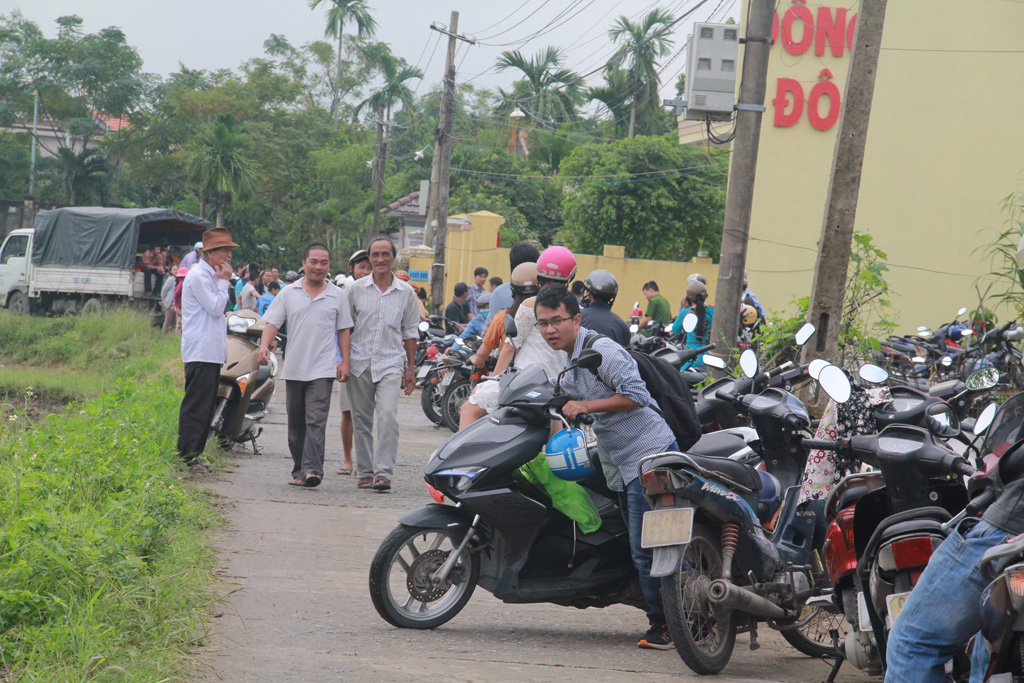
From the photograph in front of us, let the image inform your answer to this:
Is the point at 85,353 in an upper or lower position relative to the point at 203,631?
lower

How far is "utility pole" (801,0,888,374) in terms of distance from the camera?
6.76 m

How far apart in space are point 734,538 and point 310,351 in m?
4.40

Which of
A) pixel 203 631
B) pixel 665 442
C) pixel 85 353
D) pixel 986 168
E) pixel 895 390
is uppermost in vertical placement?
pixel 986 168

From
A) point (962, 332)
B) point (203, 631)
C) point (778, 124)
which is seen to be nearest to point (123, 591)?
point (203, 631)

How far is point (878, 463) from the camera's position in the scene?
3.48m

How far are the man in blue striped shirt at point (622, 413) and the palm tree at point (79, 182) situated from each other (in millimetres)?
44863

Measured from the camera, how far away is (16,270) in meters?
27.3

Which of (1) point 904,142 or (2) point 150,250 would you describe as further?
(2) point 150,250

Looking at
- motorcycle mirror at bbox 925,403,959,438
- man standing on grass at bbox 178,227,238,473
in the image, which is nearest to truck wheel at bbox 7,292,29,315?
man standing on grass at bbox 178,227,238,473

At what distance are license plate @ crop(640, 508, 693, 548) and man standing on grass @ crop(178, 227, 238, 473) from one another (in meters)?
4.47

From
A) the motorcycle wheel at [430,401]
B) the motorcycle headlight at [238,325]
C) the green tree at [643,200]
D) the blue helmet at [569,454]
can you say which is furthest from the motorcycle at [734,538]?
the green tree at [643,200]

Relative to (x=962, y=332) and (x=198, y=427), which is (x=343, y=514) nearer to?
(x=198, y=427)

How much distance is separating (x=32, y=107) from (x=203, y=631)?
5162cm

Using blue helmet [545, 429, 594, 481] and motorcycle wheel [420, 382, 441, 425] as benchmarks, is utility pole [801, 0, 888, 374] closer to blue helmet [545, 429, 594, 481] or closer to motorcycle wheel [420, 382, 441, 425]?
blue helmet [545, 429, 594, 481]
